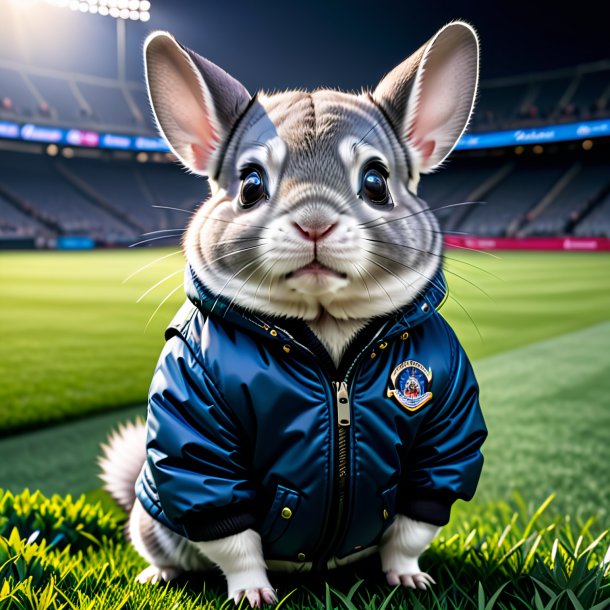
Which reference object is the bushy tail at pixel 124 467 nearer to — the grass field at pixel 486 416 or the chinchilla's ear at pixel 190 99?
the grass field at pixel 486 416

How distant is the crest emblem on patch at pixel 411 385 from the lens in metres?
1.25

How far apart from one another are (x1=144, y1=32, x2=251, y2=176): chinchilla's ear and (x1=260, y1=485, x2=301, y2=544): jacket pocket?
2.14 ft

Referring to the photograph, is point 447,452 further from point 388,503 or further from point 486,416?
point 486,416

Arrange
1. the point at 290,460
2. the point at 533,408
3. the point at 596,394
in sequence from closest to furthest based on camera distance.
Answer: the point at 290,460 → the point at 533,408 → the point at 596,394

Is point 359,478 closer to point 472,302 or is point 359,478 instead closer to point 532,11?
point 472,302

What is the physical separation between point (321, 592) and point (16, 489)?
181cm

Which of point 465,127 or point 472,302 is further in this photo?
point 472,302

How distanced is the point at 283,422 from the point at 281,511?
18 cm

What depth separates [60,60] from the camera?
29.8 meters

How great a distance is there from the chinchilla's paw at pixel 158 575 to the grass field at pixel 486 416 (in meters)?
0.05

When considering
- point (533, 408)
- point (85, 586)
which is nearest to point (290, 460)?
point (85, 586)

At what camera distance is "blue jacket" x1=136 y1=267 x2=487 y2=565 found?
119 centimetres

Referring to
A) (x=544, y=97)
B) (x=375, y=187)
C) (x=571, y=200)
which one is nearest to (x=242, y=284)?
(x=375, y=187)

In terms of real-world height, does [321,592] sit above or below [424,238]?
below
